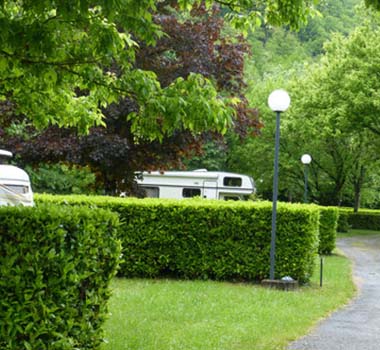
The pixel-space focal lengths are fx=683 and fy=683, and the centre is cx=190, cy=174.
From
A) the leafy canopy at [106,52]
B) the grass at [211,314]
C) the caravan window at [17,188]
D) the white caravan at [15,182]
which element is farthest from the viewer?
the caravan window at [17,188]

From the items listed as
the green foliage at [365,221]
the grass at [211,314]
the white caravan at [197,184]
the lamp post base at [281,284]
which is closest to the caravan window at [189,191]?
the white caravan at [197,184]

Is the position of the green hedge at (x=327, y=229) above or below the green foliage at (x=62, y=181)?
below

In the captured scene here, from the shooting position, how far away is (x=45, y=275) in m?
5.14

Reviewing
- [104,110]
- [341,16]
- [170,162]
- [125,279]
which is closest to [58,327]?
[125,279]

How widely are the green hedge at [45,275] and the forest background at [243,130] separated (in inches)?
44.5

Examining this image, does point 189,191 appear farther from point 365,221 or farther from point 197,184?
point 365,221

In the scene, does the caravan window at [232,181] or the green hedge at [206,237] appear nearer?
the green hedge at [206,237]

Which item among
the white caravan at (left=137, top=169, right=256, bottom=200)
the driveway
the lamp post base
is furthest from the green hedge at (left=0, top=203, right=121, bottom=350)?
the white caravan at (left=137, top=169, right=256, bottom=200)

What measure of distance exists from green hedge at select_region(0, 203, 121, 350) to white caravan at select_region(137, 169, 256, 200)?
23.6m

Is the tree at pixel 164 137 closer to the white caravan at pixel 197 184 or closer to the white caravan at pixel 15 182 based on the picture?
the white caravan at pixel 15 182

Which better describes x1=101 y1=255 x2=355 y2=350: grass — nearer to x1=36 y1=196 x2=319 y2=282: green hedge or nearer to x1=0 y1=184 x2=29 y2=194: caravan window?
x1=36 y1=196 x2=319 y2=282: green hedge

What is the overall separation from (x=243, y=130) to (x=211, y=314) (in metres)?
10.2

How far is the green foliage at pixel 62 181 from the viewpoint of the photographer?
2083cm

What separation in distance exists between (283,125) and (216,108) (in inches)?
1162
